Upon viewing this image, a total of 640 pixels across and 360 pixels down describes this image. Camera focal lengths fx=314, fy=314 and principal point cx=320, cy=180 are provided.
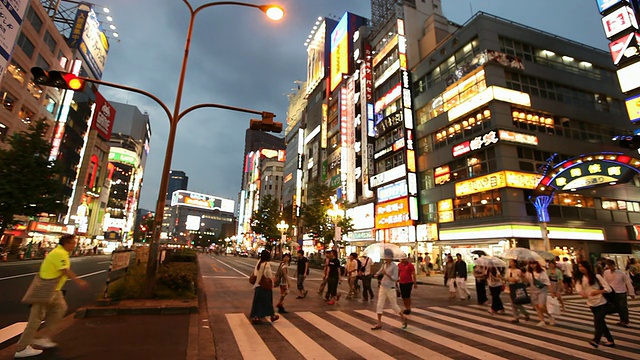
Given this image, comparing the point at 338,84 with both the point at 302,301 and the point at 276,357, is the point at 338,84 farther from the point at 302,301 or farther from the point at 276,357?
the point at 276,357

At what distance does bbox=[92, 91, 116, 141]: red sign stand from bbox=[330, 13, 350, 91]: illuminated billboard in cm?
4503

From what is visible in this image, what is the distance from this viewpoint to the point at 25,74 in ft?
111

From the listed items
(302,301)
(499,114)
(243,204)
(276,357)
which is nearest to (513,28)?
(499,114)

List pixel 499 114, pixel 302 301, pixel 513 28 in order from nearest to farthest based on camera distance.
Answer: pixel 302 301 → pixel 499 114 → pixel 513 28

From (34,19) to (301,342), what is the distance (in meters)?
47.0

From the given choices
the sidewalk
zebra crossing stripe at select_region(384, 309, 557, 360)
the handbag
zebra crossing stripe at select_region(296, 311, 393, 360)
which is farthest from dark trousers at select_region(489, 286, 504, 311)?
the handbag

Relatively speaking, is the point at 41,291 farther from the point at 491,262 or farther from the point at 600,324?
the point at 491,262

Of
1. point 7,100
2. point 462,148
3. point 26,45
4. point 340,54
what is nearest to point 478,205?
point 462,148

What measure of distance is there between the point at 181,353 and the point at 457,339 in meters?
5.36

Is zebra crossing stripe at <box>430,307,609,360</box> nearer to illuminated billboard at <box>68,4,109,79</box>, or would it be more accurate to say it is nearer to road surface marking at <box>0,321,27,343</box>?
road surface marking at <box>0,321,27,343</box>

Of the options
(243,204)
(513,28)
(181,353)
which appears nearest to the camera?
(181,353)

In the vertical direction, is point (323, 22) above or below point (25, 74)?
above

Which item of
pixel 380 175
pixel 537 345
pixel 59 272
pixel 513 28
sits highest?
pixel 513 28

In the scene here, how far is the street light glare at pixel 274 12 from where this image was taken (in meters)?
9.32
